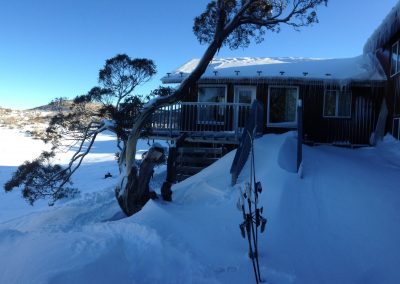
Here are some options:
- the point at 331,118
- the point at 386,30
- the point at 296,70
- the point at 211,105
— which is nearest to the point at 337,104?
the point at 331,118

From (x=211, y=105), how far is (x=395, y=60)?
20.5 ft

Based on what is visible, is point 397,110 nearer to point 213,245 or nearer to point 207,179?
point 207,179

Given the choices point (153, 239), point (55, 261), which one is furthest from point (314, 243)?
point (55, 261)

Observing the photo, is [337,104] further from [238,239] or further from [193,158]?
[238,239]

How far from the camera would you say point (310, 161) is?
10.0 meters

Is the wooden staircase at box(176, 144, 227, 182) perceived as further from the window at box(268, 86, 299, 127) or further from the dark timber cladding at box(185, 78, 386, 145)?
the window at box(268, 86, 299, 127)

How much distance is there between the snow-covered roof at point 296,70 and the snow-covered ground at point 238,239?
5.62 meters

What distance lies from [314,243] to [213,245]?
1415mm

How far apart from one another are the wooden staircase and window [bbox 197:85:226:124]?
3.37 ft

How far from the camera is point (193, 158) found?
1380cm

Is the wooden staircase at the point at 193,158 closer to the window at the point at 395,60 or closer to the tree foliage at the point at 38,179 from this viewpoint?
the tree foliage at the point at 38,179

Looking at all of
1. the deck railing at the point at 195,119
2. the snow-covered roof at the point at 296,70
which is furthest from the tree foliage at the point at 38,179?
the snow-covered roof at the point at 296,70

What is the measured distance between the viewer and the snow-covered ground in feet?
15.8

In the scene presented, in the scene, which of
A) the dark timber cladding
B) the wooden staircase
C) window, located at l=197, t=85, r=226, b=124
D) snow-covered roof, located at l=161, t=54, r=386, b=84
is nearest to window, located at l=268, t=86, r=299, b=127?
the dark timber cladding
